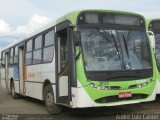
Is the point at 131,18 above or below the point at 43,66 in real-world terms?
above

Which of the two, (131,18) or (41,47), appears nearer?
(131,18)

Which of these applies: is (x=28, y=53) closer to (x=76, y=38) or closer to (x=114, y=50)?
(x=76, y=38)

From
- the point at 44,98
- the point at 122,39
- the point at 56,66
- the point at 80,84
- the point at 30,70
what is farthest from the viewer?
the point at 30,70

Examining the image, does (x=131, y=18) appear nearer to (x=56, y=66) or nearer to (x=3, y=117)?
(x=56, y=66)

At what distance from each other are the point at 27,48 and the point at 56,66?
415 centimetres

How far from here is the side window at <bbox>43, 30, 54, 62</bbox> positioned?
11.2 metres

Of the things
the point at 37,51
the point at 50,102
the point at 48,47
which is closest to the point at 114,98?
the point at 50,102

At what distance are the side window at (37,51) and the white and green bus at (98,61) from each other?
104cm

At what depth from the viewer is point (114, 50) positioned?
9766 millimetres

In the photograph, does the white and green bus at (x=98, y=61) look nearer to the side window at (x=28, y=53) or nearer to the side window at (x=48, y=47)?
the side window at (x=48, y=47)

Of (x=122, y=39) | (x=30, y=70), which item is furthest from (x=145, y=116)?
(x=30, y=70)

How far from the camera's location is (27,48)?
14.5 metres

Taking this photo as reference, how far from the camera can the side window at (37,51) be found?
41.1ft

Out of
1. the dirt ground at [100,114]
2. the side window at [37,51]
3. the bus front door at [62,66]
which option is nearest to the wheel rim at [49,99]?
the dirt ground at [100,114]
